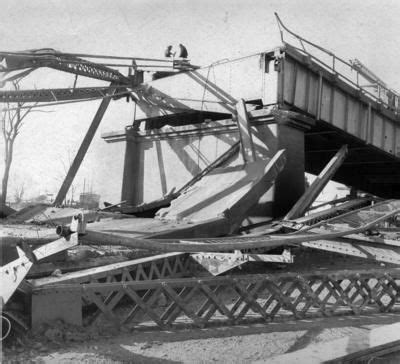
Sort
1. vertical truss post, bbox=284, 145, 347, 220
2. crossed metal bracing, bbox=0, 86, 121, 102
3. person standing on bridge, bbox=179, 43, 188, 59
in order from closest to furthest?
1. vertical truss post, bbox=284, 145, 347, 220
2. crossed metal bracing, bbox=0, 86, 121, 102
3. person standing on bridge, bbox=179, 43, 188, 59

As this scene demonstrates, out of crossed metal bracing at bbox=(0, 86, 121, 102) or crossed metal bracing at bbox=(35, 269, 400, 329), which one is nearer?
crossed metal bracing at bbox=(35, 269, 400, 329)

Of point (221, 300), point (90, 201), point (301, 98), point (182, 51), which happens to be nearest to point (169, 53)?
point (182, 51)

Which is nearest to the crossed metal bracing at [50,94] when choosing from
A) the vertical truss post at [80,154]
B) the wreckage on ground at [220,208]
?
the wreckage on ground at [220,208]

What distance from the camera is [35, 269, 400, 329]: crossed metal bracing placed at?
5535 mm

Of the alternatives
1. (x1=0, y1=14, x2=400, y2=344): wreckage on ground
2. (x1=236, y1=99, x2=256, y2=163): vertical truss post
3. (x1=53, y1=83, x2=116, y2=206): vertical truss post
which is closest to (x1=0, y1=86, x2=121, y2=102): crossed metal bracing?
(x1=0, y1=14, x2=400, y2=344): wreckage on ground

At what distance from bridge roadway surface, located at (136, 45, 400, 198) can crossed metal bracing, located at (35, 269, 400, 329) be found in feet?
24.0

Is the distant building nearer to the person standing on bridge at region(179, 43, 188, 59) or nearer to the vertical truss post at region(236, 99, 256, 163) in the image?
the person standing on bridge at region(179, 43, 188, 59)

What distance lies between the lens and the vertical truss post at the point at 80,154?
15.9 m

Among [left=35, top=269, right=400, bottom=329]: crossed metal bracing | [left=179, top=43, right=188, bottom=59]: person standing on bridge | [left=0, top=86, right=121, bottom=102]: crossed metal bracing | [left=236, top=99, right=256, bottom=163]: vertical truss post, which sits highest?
[left=179, top=43, right=188, bottom=59]: person standing on bridge

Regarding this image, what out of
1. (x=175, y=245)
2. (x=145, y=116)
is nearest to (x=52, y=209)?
(x=145, y=116)

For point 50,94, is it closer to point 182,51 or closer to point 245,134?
point 182,51

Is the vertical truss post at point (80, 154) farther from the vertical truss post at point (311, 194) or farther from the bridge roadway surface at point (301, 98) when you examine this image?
the vertical truss post at point (311, 194)

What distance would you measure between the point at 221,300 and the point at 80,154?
11.2 meters

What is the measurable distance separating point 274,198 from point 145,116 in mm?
7062
